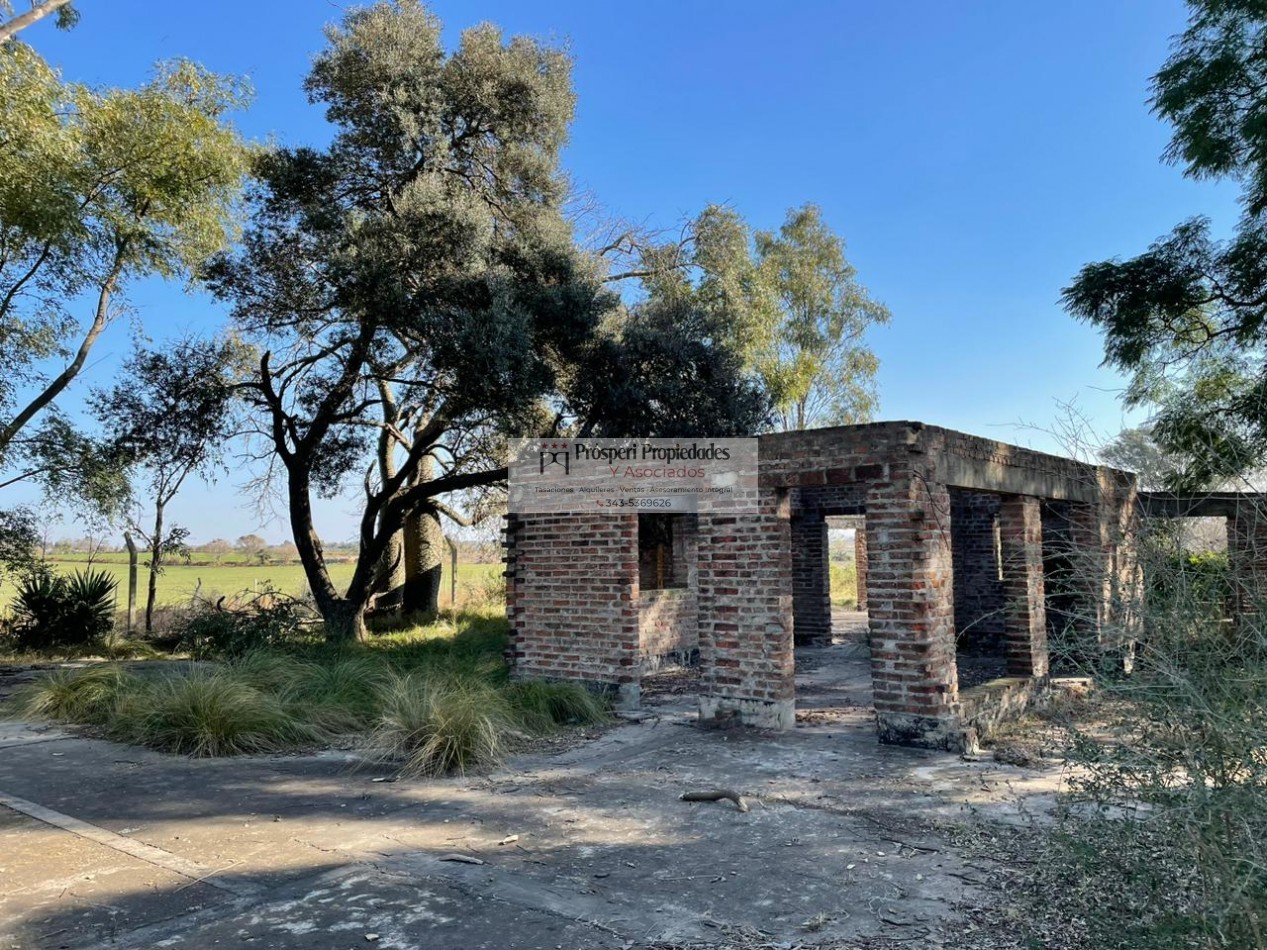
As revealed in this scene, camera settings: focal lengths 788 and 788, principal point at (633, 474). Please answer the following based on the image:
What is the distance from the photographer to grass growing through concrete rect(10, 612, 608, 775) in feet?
19.4

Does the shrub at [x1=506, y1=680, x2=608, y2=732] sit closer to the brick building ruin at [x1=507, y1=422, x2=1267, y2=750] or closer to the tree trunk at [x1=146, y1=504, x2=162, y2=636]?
the brick building ruin at [x1=507, y1=422, x2=1267, y2=750]

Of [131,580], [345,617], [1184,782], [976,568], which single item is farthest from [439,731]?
[131,580]

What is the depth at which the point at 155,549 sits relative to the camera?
49.0 ft

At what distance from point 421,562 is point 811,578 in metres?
8.25

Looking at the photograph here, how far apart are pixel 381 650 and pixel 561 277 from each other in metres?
5.68

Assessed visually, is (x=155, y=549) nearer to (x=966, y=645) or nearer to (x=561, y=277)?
(x=561, y=277)

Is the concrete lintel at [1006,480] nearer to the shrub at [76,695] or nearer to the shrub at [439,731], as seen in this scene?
the shrub at [439,731]

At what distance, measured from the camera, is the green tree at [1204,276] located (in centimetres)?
856

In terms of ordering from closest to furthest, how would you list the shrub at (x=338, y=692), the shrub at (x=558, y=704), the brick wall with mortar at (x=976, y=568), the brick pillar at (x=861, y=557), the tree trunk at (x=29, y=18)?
the shrub at (x=338, y=692), the shrub at (x=558, y=704), the tree trunk at (x=29, y=18), the brick wall with mortar at (x=976, y=568), the brick pillar at (x=861, y=557)

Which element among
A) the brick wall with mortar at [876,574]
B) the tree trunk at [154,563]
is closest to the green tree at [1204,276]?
the brick wall with mortar at [876,574]

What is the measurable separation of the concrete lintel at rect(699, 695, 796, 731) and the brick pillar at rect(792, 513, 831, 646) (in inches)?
290

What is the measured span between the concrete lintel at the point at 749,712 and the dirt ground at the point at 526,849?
0.30 m

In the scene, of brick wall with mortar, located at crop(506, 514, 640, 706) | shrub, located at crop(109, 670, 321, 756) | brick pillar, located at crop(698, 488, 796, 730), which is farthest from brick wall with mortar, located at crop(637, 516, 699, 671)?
shrub, located at crop(109, 670, 321, 756)

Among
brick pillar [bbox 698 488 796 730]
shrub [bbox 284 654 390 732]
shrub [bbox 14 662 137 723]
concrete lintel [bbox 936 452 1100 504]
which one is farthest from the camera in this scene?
shrub [bbox 14 662 137 723]
